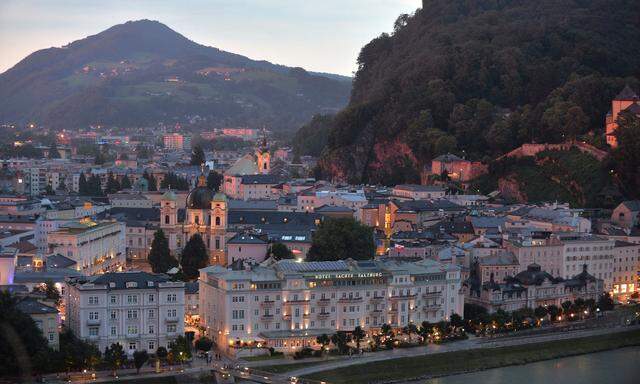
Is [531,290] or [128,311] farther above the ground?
[128,311]

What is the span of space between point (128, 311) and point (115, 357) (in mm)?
1414

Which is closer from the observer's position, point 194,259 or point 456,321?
point 456,321

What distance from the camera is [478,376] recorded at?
22312mm

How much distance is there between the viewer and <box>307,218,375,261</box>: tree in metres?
28.5

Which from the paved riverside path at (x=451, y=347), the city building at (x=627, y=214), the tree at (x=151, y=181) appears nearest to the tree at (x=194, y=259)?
the paved riverside path at (x=451, y=347)

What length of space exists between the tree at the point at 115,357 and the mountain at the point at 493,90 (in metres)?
24.4

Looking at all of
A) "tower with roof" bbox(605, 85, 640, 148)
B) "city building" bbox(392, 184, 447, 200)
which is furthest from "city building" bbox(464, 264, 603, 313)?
"tower with roof" bbox(605, 85, 640, 148)

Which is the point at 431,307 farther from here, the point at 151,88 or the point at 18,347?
the point at 151,88

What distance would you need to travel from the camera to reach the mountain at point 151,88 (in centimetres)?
11912

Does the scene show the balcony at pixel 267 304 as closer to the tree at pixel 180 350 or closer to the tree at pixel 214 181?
the tree at pixel 180 350

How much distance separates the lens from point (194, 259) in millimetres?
28766

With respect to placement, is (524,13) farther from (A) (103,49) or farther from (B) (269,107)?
(A) (103,49)

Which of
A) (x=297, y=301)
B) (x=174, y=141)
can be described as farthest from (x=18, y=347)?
(x=174, y=141)

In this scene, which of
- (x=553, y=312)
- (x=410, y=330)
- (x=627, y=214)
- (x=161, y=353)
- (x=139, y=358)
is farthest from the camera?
(x=627, y=214)
